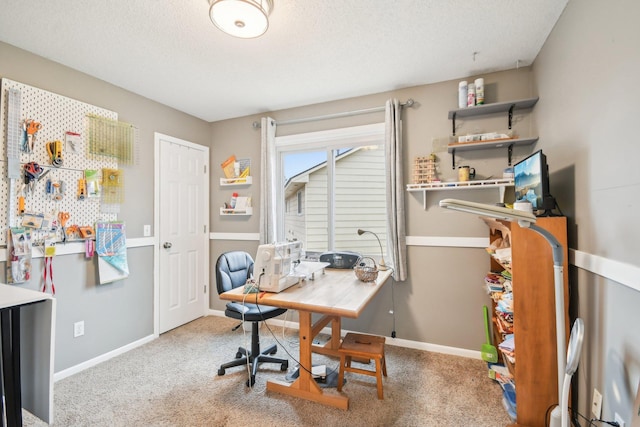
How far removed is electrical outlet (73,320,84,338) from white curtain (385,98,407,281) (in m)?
2.74

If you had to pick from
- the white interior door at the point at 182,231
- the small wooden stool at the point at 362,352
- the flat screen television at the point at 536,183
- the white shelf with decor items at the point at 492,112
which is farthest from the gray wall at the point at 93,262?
the flat screen television at the point at 536,183

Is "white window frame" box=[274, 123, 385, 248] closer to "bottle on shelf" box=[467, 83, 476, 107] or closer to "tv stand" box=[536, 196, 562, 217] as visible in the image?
"bottle on shelf" box=[467, 83, 476, 107]

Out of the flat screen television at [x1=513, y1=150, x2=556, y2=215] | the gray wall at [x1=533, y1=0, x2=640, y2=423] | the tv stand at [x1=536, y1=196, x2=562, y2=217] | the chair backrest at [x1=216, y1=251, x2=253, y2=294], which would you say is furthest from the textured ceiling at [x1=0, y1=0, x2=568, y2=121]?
the chair backrest at [x1=216, y1=251, x2=253, y2=294]

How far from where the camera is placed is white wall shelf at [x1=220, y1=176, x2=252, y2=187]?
138 inches

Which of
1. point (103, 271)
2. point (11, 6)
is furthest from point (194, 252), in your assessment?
point (11, 6)

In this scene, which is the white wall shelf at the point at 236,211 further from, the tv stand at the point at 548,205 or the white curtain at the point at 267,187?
the tv stand at the point at 548,205

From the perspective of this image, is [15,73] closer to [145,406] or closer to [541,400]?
[145,406]

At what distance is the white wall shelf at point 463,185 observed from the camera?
93.8 inches

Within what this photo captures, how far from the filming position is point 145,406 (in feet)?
6.39

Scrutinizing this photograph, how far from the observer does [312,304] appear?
1.68 meters

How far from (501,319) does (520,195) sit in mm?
879

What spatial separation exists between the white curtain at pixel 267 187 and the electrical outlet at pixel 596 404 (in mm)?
2710

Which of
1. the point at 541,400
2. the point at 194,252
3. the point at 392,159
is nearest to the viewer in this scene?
the point at 541,400

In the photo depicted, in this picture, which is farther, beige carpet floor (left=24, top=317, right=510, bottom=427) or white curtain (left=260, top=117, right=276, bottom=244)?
white curtain (left=260, top=117, right=276, bottom=244)
